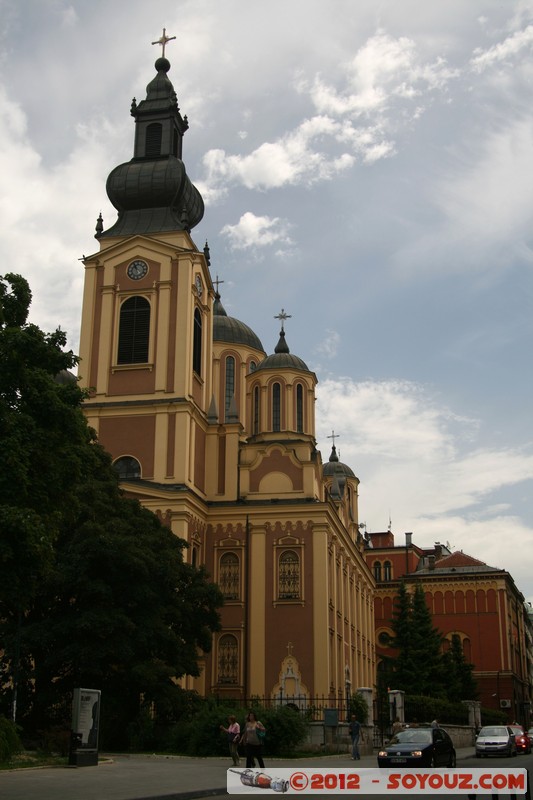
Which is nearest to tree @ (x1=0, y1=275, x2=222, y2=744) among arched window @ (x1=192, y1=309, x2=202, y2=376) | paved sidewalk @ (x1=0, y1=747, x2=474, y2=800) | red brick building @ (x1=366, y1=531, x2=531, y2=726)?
paved sidewalk @ (x1=0, y1=747, x2=474, y2=800)

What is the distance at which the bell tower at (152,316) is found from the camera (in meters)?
41.9

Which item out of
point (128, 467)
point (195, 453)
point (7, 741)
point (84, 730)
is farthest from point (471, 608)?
point (7, 741)

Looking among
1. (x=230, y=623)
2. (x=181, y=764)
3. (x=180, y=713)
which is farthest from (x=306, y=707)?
(x=181, y=764)

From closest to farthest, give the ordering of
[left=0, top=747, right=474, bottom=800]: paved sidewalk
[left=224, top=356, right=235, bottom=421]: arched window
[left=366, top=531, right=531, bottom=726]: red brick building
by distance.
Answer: [left=0, top=747, right=474, bottom=800]: paved sidewalk → [left=224, top=356, right=235, bottom=421]: arched window → [left=366, top=531, right=531, bottom=726]: red brick building

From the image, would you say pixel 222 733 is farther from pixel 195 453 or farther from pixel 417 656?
pixel 417 656

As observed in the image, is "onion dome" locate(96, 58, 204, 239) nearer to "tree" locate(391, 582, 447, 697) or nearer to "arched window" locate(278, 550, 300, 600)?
"arched window" locate(278, 550, 300, 600)

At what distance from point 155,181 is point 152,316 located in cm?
717

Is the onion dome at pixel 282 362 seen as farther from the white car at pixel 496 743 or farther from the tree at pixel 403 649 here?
the white car at pixel 496 743

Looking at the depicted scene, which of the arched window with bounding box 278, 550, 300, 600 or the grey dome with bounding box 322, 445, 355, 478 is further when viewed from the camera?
the grey dome with bounding box 322, 445, 355, 478

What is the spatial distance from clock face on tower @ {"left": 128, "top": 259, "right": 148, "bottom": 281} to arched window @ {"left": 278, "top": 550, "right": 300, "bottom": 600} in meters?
14.7

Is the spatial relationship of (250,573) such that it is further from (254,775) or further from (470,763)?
(254,775)

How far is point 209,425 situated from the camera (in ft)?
148

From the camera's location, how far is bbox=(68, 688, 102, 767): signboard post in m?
20.6

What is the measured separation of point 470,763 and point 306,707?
11.6 metres
